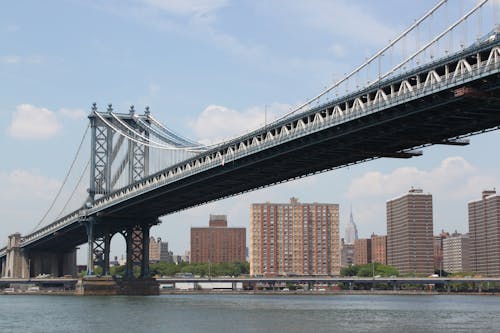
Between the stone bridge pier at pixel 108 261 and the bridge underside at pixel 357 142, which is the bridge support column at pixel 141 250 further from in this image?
the bridge underside at pixel 357 142

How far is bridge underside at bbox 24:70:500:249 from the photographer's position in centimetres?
5116

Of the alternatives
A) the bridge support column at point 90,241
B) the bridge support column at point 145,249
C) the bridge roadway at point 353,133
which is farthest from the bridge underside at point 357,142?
the bridge support column at point 145,249

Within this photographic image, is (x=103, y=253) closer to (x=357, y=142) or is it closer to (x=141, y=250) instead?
(x=141, y=250)

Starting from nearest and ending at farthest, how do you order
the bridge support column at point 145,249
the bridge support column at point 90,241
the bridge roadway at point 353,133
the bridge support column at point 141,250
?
the bridge roadway at point 353,133, the bridge support column at point 90,241, the bridge support column at point 141,250, the bridge support column at point 145,249

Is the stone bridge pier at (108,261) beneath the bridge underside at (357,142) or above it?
beneath

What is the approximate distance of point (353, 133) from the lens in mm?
59906

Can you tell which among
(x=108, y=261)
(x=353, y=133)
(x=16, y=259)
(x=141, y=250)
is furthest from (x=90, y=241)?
(x=353, y=133)

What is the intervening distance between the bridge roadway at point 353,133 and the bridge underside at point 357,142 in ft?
0.20

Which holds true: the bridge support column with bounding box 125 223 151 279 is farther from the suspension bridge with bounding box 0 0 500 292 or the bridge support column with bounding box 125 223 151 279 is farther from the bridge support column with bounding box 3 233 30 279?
the bridge support column with bounding box 3 233 30 279

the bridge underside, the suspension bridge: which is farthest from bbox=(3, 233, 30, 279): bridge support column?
the bridge underside

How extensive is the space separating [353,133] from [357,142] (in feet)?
7.42

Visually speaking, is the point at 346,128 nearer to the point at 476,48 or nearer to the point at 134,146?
the point at 476,48

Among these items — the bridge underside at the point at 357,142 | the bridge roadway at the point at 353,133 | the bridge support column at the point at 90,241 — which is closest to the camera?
the bridge roadway at the point at 353,133

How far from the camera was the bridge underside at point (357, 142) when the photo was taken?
2014 inches
